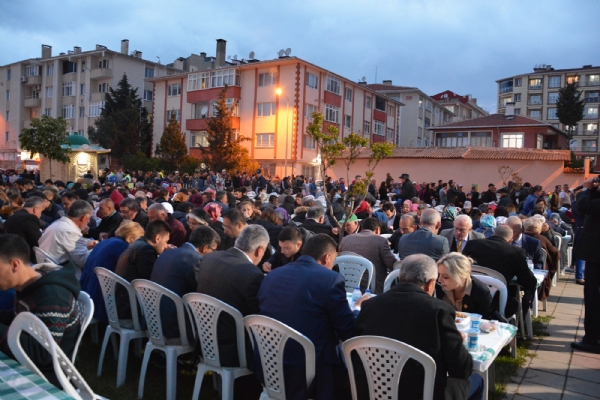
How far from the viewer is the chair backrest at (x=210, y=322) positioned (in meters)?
3.72

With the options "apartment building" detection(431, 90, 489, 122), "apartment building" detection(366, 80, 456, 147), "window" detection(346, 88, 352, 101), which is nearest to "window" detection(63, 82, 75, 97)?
"window" detection(346, 88, 352, 101)

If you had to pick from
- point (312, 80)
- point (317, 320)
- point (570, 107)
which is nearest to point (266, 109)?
point (312, 80)

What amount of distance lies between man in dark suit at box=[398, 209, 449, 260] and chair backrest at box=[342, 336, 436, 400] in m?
3.12

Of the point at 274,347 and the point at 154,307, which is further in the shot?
the point at 154,307

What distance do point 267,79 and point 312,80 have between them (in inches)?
142

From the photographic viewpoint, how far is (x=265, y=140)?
39.3m

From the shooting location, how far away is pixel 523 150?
28750 mm

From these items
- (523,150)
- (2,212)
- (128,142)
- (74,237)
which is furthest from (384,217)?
(128,142)

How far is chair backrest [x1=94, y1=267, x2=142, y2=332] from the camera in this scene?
452cm

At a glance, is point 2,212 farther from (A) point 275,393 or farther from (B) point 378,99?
(B) point 378,99

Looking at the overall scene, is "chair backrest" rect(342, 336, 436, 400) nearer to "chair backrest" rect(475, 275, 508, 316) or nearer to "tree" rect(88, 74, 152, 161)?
"chair backrest" rect(475, 275, 508, 316)

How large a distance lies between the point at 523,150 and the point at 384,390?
1143 inches

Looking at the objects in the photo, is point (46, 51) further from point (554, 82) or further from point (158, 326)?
point (554, 82)

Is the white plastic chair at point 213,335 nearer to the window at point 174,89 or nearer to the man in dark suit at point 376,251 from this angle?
the man in dark suit at point 376,251
